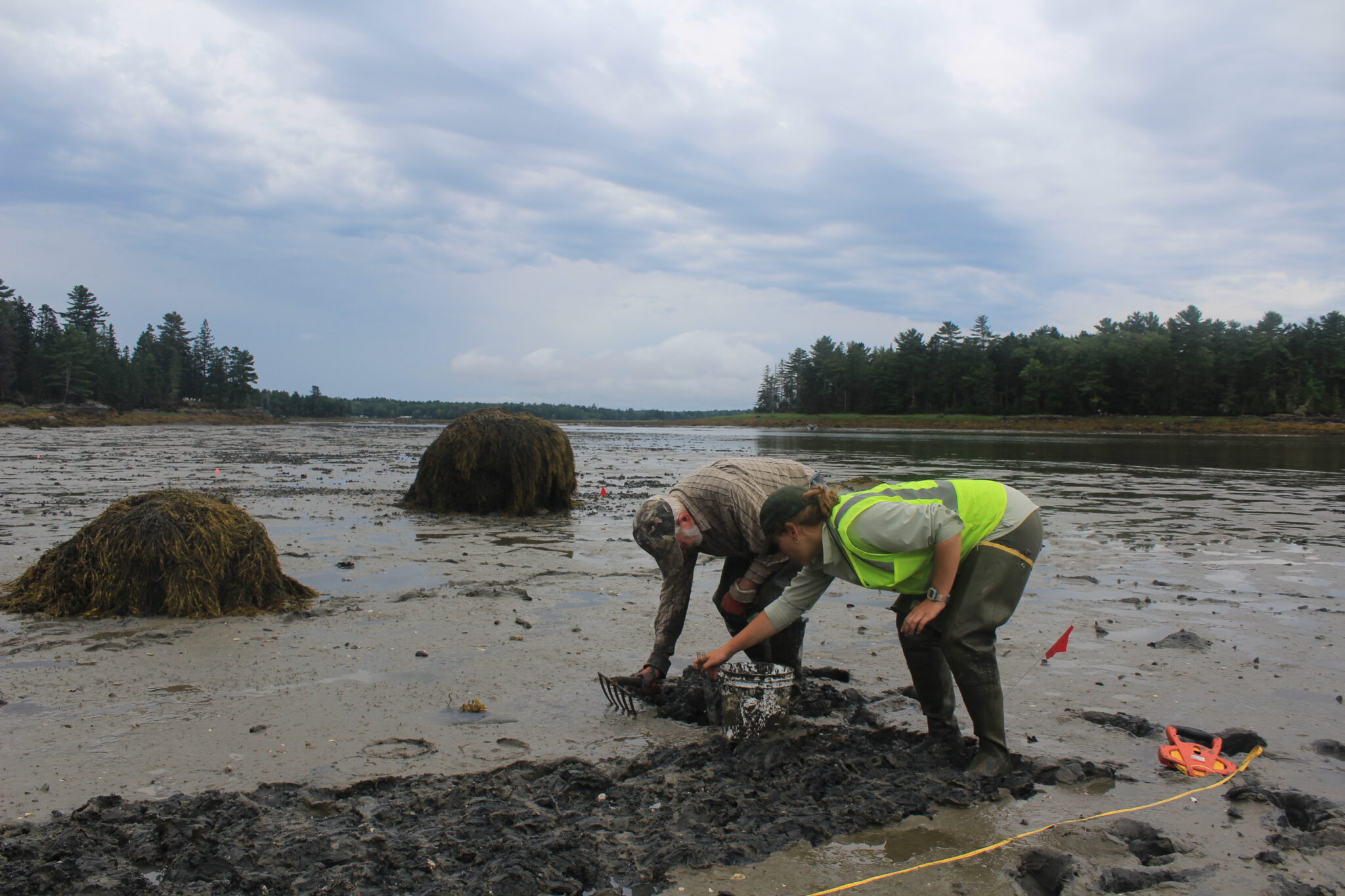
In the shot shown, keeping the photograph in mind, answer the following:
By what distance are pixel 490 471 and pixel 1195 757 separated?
40.8ft

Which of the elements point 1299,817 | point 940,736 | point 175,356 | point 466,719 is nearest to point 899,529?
point 940,736

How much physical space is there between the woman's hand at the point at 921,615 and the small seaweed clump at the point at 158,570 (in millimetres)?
5773

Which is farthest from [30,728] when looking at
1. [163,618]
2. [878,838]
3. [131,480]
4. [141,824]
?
[131,480]

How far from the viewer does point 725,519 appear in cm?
509

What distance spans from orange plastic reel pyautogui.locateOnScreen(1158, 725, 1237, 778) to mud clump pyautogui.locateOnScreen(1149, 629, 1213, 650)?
7.54ft

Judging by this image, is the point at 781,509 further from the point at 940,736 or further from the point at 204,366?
the point at 204,366

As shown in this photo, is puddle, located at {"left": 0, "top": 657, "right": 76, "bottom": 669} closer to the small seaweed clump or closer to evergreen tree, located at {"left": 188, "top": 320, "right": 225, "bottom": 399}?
the small seaweed clump

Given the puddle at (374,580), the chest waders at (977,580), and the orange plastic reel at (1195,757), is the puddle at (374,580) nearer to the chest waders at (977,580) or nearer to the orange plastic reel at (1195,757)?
the chest waders at (977,580)

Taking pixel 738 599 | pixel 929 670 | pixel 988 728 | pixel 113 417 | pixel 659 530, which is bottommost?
pixel 988 728

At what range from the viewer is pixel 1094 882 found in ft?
11.0

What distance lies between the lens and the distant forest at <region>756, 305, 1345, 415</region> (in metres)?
91.5

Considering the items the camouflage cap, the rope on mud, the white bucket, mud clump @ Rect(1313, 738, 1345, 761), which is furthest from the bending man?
mud clump @ Rect(1313, 738, 1345, 761)

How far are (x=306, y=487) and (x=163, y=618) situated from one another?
12310mm

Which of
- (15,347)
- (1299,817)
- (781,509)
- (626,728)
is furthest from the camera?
(15,347)
